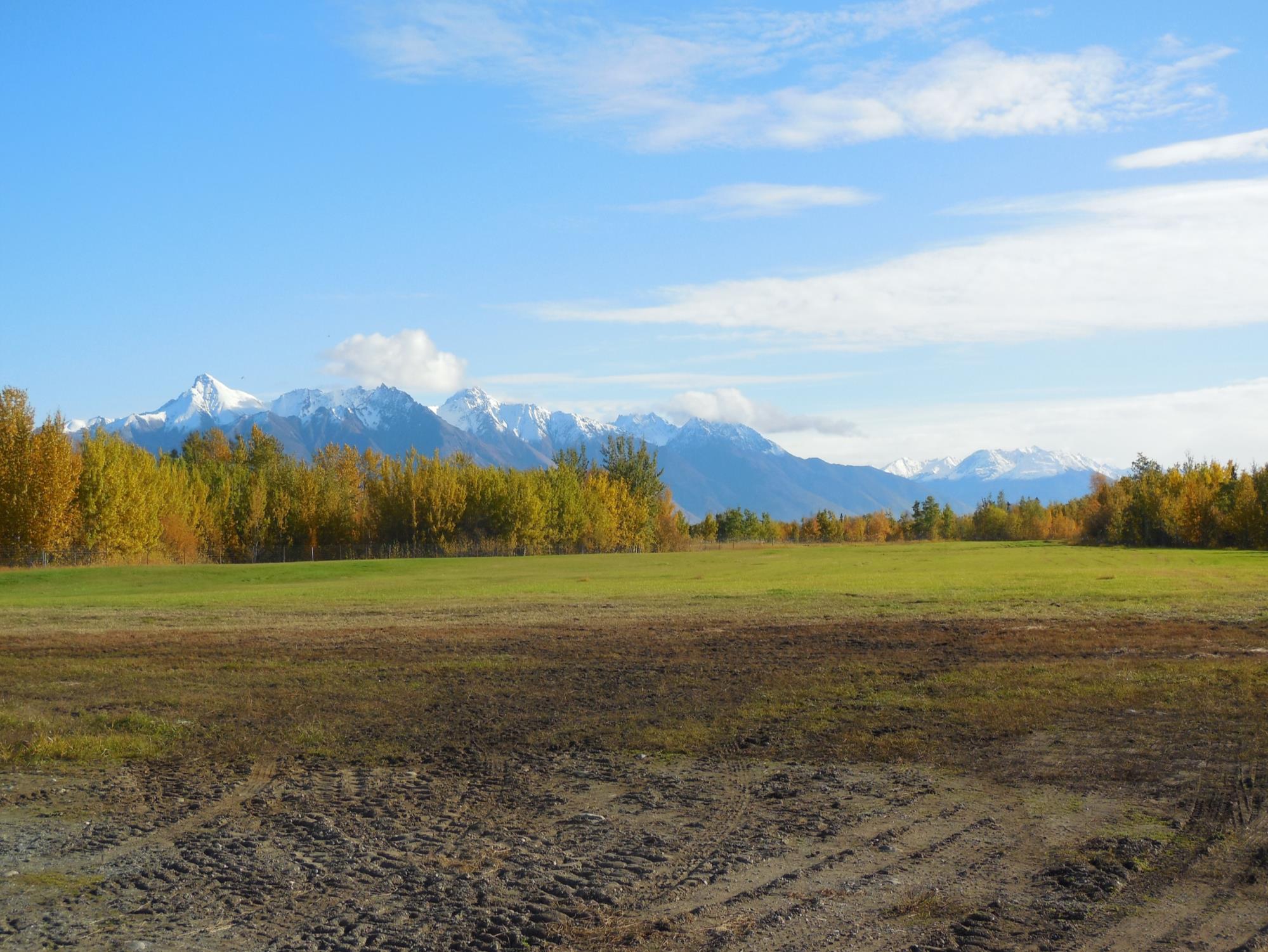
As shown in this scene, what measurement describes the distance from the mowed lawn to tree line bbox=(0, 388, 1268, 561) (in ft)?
37.4

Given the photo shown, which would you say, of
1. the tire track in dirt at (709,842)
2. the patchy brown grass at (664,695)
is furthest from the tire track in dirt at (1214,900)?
the tire track in dirt at (709,842)

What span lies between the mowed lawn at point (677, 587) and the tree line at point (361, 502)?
11.4 m

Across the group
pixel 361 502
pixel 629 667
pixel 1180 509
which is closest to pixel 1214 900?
pixel 629 667

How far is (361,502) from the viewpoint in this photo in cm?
9769

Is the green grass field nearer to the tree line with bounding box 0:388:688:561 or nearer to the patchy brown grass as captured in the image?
the patchy brown grass

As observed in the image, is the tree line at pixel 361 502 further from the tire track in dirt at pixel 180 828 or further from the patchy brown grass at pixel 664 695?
the tire track in dirt at pixel 180 828

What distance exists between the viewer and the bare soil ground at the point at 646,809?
666 cm

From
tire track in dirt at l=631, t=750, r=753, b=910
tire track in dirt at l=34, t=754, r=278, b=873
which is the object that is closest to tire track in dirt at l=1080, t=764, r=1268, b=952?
tire track in dirt at l=631, t=750, r=753, b=910

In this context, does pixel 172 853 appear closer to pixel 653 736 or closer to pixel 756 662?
pixel 653 736

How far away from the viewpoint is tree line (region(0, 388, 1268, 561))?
219 feet

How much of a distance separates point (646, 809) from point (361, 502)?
92.3m

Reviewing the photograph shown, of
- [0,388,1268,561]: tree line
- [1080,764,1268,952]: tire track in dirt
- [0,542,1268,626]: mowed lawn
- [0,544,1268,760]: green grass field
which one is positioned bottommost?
[0,542,1268,626]: mowed lawn

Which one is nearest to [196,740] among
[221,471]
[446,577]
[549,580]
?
[549,580]

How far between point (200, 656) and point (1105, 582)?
A: 3524cm
